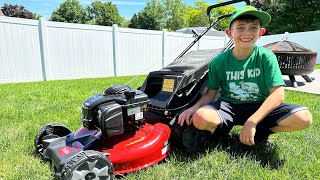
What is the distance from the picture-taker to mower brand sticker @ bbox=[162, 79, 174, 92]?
8.09ft

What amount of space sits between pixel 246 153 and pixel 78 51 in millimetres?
8039

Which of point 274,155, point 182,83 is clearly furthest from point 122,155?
point 274,155

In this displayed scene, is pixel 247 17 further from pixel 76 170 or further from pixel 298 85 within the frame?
pixel 298 85

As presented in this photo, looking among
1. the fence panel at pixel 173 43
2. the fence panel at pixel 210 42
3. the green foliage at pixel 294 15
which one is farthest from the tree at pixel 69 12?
the fence panel at pixel 173 43

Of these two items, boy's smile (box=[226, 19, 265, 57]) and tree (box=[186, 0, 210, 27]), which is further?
tree (box=[186, 0, 210, 27])

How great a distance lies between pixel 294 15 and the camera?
23.7 m

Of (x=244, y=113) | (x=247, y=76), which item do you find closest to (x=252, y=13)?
(x=247, y=76)

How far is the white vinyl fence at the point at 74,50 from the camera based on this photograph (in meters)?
7.99

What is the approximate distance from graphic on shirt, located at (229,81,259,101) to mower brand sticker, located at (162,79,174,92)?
492 millimetres

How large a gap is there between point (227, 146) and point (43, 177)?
1.51 meters

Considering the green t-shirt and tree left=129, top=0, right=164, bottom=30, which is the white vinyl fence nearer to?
the green t-shirt

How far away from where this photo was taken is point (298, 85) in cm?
650

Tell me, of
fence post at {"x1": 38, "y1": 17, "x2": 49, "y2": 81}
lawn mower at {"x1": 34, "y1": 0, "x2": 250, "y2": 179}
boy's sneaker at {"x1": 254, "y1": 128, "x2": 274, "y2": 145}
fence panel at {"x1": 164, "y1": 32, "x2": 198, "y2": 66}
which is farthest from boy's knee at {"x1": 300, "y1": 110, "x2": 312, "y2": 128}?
fence panel at {"x1": 164, "y1": 32, "x2": 198, "y2": 66}

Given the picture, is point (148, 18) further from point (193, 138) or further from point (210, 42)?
point (193, 138)
